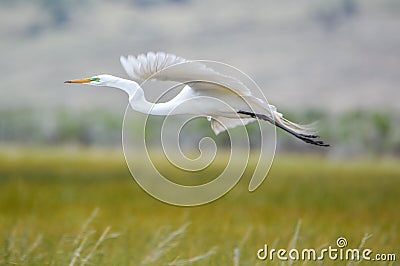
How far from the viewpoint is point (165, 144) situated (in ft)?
20.1

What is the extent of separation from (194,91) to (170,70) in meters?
0.53

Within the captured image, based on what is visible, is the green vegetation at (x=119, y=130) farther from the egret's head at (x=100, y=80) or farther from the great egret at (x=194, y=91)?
the egret's head at (x=100, y=80)

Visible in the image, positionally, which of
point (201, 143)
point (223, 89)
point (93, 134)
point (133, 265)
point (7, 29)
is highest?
point (7, 29)

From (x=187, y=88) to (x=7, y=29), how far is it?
8690cm

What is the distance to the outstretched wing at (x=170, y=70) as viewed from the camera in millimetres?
5535

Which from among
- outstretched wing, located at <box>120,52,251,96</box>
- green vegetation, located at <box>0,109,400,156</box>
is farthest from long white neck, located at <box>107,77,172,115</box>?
green vegetation, located at <box>0,109,400,156</box>

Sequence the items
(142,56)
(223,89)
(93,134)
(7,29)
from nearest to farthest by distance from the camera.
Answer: (142,56) → (223,89) → (93,134) → (7,29)

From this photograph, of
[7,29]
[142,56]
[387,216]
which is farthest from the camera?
[7,29]

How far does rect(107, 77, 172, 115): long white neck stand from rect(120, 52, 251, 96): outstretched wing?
11cm

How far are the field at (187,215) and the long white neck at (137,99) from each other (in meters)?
1.00

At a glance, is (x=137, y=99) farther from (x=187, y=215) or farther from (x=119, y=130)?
(x=119, y=130)

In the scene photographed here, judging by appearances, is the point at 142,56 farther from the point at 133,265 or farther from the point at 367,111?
the point at 367,111

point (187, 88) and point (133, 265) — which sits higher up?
point (187, 88)

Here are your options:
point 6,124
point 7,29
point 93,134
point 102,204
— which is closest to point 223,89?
point 102,204
